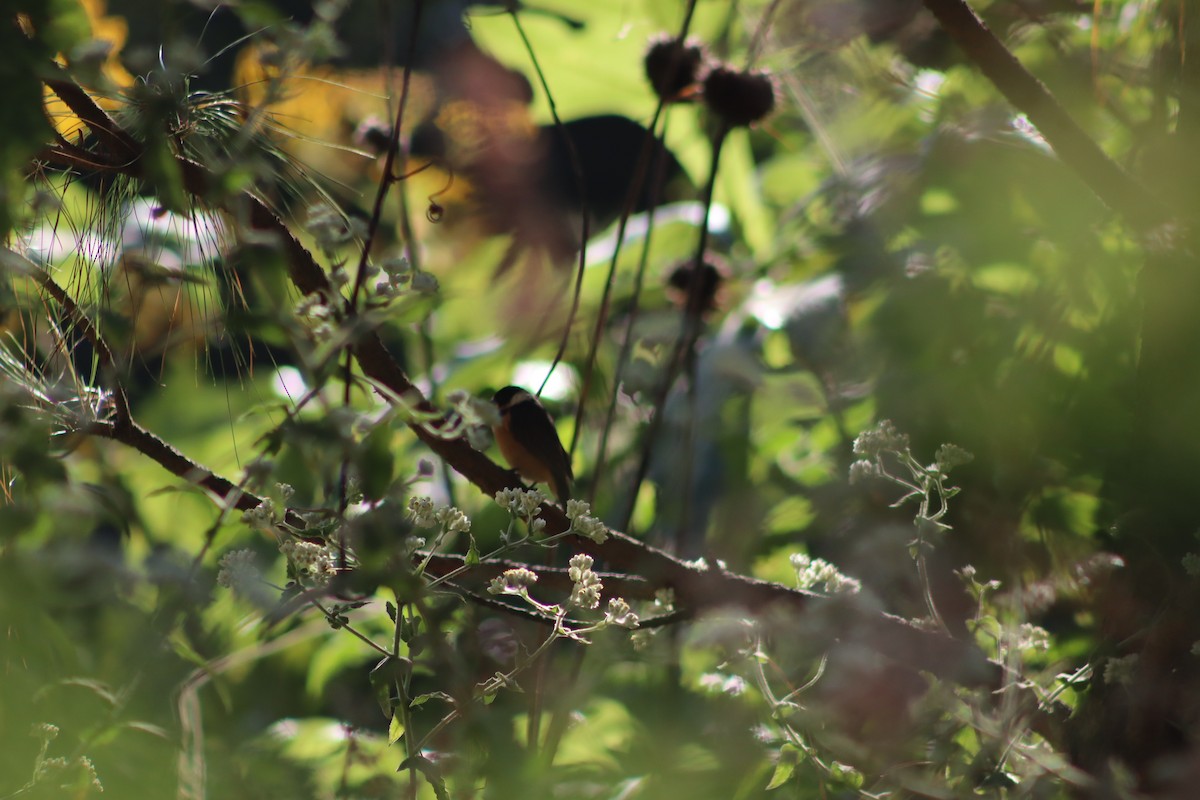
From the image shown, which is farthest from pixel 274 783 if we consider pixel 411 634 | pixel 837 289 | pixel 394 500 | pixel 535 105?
pixel 535 105

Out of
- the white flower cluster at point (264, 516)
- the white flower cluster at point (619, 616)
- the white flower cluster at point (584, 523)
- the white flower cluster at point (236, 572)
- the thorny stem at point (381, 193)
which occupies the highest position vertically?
the thorny stem at point (381, 193)

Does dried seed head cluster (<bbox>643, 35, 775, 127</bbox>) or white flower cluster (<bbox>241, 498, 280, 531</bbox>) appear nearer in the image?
white flower cluster (<bbox>241, 498, 280, 531</bbox>)

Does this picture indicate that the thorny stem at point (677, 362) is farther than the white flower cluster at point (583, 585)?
Yes

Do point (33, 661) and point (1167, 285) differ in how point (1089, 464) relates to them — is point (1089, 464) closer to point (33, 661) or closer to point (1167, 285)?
point (1167, 285)

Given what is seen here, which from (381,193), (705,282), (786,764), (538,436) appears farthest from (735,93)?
(786,764)

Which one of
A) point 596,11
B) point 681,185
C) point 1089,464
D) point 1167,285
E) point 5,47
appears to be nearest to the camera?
point 5,47

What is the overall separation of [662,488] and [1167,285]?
67 cm

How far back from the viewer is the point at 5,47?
441 millimetres

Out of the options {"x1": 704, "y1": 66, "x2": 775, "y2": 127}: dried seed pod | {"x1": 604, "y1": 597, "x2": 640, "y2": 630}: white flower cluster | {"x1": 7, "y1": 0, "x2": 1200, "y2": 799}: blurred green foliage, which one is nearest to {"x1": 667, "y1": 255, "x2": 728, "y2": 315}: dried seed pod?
{"x1": 7, "y1": 0, "x2": 1200, "y2": 799}: blurred green foliage

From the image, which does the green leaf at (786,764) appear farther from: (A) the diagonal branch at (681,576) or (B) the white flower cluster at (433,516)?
(B) the white flower cluster at (433,516)

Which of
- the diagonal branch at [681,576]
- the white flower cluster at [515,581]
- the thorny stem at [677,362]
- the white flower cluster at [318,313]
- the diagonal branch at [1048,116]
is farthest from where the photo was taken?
the thorny stem at [677,362]

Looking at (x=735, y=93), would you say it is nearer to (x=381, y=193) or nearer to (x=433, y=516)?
(x=381, y=193)

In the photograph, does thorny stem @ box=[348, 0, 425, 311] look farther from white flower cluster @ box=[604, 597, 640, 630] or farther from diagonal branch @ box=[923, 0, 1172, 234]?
diagonal branch @ box=[923, 0, 1172, 234]

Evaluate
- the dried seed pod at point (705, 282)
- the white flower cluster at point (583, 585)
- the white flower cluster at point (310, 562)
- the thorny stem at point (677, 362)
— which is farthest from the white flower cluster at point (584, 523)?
the dried seed pod at point (705, 282)
